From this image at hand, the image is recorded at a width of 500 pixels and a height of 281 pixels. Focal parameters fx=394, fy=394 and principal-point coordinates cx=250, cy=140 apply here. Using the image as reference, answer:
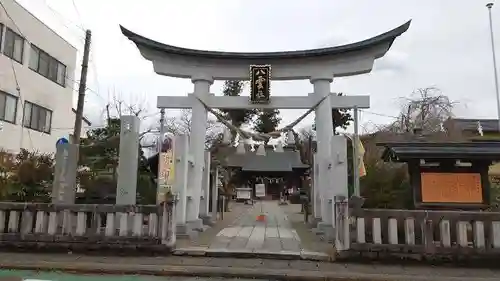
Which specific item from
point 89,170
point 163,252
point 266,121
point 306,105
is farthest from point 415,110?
point 163,252

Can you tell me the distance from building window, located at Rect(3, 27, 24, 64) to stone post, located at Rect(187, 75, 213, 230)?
41.5ft

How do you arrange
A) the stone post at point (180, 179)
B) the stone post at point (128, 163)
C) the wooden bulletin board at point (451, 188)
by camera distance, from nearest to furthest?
1. the wooden bulletin board at point (451, 188)
2. the stone post at point (128, 163)
3. the stone post at point (180, 179)

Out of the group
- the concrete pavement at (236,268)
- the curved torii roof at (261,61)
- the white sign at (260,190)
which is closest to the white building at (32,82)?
the curved torii roof at (261,61)

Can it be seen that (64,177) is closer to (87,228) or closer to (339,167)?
(87,228)

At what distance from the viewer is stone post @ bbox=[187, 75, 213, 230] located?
12.5 m

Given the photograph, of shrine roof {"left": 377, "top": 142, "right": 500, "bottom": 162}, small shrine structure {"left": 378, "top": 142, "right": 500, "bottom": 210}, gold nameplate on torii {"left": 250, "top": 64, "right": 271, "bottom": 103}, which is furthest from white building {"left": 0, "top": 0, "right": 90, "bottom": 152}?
small shrine structure {"left": 378, "top": 142, "right": 500, "bottom": 210}

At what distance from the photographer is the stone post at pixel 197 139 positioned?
12.5m

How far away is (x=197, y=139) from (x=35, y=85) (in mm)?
14793

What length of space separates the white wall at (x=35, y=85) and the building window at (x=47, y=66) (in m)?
0.26

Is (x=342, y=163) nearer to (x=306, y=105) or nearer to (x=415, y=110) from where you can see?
(x=306, y=105)

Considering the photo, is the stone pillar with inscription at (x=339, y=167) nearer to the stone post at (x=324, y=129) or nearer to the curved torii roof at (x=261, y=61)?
the stone post at (x=324, y=129)

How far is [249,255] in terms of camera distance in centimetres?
838

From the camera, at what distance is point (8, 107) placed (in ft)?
67.8

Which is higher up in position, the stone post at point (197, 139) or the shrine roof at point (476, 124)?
the shrine roof at point (476, 124)
